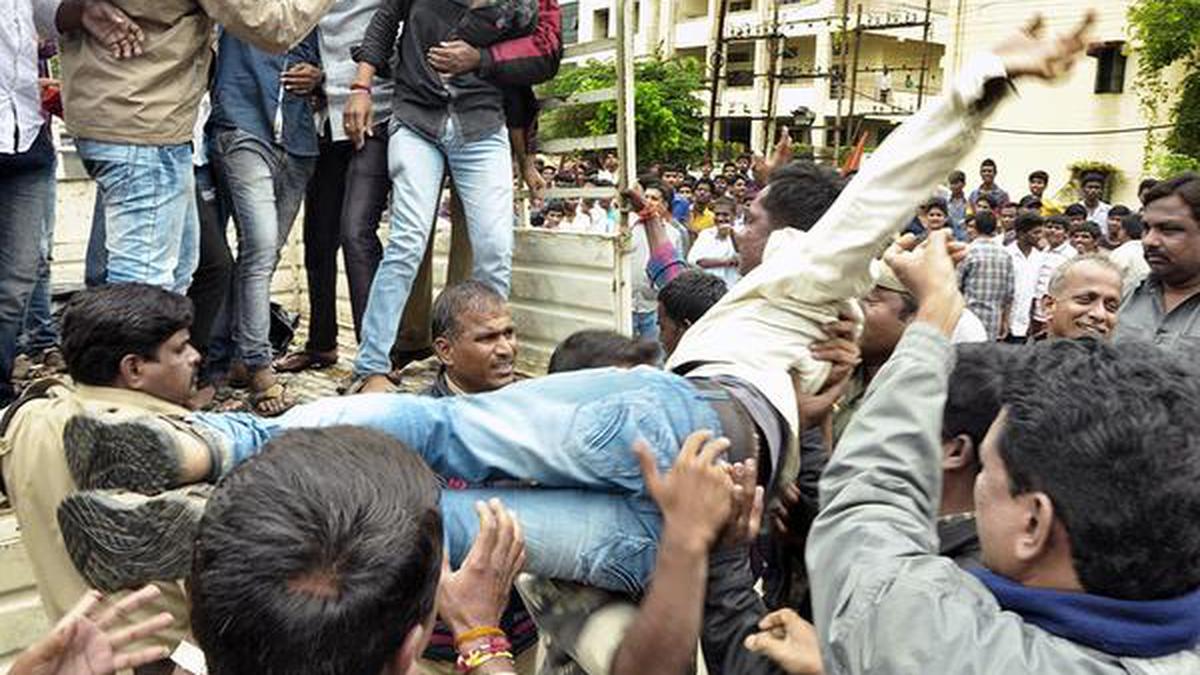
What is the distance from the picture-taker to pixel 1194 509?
1214 millimetres

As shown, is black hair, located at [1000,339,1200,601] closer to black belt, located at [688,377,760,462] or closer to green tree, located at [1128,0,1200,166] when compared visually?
black belt, located at [688,377,760,462]

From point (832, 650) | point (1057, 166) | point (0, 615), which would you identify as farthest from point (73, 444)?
point (1057, 166)

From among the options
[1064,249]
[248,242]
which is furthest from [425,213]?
[1064,249]

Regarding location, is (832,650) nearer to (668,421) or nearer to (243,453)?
(668,421)

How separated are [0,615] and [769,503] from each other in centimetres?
184

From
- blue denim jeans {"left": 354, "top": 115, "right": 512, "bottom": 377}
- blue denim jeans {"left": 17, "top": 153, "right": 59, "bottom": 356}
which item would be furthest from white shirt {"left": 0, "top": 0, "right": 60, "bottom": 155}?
blue denim jeans {"left": 354, "top": 115, "right": 512, "bottom": 377}

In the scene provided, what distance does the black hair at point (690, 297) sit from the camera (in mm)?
3412

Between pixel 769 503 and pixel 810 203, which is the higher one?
pixel 810 203

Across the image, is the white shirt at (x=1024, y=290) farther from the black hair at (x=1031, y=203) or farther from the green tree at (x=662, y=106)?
the green tree at (x=662, y=106)

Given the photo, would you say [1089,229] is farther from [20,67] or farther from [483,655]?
[483,655]

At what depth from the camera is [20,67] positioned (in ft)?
9.82

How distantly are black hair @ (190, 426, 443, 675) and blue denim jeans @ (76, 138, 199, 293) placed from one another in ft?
6.62

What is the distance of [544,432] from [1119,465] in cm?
104

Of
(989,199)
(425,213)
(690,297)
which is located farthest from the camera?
(989,199)
